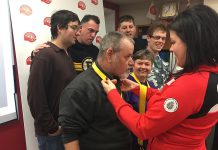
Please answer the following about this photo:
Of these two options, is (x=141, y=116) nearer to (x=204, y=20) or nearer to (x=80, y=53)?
(x=204, y=20)

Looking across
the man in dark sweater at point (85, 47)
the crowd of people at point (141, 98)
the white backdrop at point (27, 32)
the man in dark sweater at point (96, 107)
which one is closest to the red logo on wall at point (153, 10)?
the man in dark sweater at point (85, 47)

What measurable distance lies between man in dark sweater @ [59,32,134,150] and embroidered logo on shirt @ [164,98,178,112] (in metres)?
0.34

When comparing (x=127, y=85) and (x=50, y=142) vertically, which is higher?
(x=127, y=85)

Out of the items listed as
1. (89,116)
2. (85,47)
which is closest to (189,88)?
(89,116)

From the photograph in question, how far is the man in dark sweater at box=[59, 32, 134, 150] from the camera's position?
122 centimetres

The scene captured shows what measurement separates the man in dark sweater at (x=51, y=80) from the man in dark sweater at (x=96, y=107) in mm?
611

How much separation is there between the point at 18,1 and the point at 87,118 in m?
1.53

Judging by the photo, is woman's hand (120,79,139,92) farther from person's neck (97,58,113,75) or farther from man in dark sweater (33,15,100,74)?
man in dark sweater (33,15,100,74)

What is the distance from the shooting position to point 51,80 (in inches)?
74.8

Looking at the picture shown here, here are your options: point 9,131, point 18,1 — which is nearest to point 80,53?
point 18,1

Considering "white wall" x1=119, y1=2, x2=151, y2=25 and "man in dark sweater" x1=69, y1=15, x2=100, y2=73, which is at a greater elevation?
"white wall" x1=119, y1=2, x2=151, y2=25

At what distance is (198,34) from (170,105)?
0.31 m

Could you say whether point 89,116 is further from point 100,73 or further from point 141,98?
point 141,98

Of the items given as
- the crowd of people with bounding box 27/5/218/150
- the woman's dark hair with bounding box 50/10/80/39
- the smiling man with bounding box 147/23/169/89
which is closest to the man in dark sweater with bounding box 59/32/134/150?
the crowd of people with bounding box 27/5/218/150
